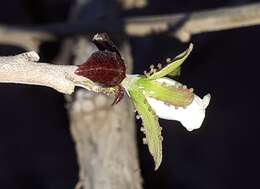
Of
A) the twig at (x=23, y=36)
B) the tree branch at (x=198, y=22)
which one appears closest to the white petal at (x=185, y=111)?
the tree branch at (x=198, y=22)

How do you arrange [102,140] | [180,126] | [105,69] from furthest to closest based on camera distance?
[180,126] → [102,140] → [105,69]

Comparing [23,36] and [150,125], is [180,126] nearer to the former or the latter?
[23,36]

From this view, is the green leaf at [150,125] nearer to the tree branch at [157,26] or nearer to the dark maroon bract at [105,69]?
the dark maroon bract at [105,69]

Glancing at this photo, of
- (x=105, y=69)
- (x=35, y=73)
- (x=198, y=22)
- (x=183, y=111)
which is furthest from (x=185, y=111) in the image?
(x=198, y=22)

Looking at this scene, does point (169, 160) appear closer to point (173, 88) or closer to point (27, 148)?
point (27, 148)

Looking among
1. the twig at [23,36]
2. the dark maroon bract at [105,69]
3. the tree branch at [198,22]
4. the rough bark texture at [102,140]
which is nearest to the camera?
the dark maroon bract at [105,69]

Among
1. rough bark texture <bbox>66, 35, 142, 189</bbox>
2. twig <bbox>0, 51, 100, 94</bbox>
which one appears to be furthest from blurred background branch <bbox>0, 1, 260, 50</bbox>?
twig <bbox>0, 51, 100, 94</bbox>
